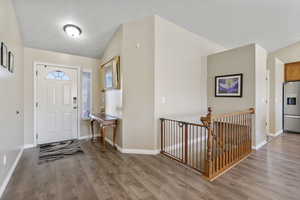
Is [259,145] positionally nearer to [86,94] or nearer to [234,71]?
[234,71]

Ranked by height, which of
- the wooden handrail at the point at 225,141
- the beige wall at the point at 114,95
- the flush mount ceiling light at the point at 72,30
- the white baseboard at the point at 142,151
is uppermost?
the flush mount ceiling light at the point at 72,30

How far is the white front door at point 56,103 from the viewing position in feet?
12.2

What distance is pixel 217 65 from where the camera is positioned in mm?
4023

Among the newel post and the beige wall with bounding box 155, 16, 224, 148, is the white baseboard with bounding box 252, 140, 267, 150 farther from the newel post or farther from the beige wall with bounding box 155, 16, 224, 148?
the newel post

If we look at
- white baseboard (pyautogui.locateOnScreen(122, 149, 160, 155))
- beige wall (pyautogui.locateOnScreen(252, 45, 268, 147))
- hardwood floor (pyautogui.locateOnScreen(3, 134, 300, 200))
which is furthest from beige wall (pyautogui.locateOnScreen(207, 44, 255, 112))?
white baseboard (pyautogui.locateOnScreen(122, 149, 160, 155))

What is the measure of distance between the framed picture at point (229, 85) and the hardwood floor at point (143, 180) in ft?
4.97

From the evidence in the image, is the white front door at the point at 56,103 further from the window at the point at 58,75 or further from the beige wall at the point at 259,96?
the beige wall at the point at 259,96

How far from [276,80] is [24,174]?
666 centimetres

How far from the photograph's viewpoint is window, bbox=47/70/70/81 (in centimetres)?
384

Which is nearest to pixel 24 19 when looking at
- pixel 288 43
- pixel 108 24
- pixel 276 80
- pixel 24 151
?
pixel 108 24

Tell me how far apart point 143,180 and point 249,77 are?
322cm

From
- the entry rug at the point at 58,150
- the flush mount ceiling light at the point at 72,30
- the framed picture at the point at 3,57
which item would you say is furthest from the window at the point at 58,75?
the framed picture at the point at 3,57

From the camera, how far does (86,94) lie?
4379 mm

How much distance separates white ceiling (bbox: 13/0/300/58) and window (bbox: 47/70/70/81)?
613mm
